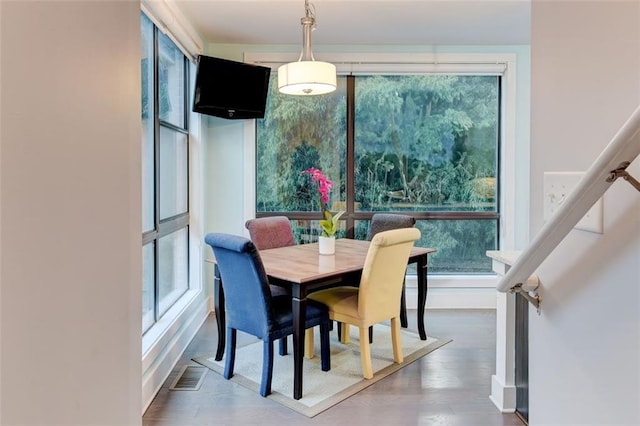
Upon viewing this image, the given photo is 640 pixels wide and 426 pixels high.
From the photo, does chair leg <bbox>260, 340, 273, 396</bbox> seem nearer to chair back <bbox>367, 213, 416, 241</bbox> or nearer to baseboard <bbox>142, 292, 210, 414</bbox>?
baseboard <bbox>142, 292, 210, 414</bbox>

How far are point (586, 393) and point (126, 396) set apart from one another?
98 centimetres

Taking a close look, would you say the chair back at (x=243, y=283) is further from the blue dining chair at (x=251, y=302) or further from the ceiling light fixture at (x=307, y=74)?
the ceiling light fixture at (x=307, y=74)

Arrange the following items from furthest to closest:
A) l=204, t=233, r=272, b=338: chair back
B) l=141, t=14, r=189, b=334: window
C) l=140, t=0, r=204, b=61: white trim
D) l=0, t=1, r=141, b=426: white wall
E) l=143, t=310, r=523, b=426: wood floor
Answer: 1. l=141, t=14, r=189, b=334: window
2. l=140, t=0, r=204, b=61: white trim
3. l=204, t=233, r=272, b=338: chair back
4. l=143, t=310, r=523, b=426: wood floor
5. l=0, t=1, r=141, b=426: white wall

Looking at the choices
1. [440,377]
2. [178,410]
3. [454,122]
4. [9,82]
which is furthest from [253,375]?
[454,122]

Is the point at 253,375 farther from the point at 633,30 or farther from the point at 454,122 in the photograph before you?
the point at 454,122

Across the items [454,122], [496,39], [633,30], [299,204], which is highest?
[496,39]

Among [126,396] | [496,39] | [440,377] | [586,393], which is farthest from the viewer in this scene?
[496,39]

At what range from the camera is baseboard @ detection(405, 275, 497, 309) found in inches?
173

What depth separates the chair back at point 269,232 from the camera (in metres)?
3.61

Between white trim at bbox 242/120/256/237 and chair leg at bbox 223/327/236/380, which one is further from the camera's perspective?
white trim at bbox 242/120/256/237

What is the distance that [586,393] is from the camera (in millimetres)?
832

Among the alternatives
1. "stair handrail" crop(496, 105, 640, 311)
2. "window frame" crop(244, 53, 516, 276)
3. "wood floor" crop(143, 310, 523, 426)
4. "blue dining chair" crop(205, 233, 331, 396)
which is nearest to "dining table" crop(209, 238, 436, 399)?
"blue dining chair" crop(205, 233, 331, 396)

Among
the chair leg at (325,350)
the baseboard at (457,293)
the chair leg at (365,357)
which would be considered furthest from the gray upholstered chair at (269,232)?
the baseboard at (457,293)

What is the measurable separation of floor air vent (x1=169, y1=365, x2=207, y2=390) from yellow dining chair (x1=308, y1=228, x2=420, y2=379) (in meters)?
0.87
